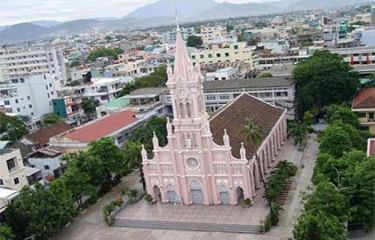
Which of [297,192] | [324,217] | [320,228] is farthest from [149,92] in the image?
[320,228]

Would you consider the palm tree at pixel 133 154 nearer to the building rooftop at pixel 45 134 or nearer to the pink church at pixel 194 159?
the pink church at pixel 194 159

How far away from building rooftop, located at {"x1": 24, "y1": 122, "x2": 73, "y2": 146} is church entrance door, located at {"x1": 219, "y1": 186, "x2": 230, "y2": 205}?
29064 millimetres

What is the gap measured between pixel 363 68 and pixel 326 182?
46056 mm

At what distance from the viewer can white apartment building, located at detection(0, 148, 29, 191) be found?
42.1 meters

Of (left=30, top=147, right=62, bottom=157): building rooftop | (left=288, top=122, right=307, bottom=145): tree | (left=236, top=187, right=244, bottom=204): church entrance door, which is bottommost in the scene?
(left=236, top=187, right=244, bottom=204): church entrance door

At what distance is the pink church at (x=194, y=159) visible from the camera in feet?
128

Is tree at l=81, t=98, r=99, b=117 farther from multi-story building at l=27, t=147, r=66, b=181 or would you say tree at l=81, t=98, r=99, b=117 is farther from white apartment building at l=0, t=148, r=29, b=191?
white apartment building at l=0, t=148, r=29, b=191

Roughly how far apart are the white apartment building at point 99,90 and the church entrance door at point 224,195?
46.5 meters

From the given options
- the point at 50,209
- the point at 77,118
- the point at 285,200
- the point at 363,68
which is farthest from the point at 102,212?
the point at 363,68

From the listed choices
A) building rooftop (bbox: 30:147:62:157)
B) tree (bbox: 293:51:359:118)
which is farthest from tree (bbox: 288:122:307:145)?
building rooftop (bbox: 30:147:62:157)

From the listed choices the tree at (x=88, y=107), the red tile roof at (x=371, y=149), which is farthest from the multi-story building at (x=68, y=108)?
the red tile roof at (x=371, y=149)

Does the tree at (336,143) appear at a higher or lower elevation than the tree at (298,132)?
higher

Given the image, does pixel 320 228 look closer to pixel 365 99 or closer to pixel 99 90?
pixel 365 99

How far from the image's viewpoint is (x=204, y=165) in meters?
39.6
